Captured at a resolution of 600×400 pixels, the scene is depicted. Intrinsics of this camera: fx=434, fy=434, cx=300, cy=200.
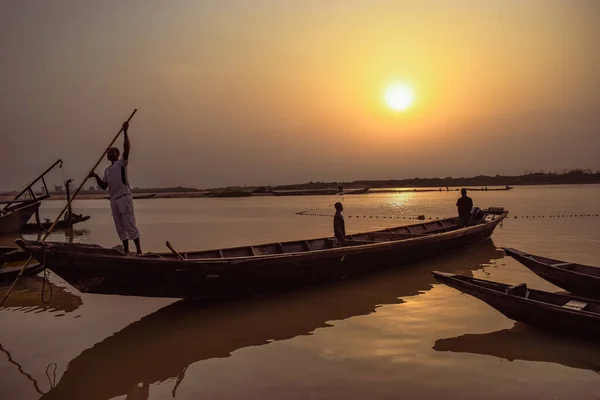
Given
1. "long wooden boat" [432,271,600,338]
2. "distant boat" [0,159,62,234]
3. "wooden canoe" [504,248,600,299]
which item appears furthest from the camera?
"distant boat" [0,159,62,234]

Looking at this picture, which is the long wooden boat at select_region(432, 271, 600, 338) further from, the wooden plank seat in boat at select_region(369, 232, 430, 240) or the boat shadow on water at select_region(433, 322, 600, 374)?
the wooden plank seat in boat at select_region(369, 232, 430, 240)

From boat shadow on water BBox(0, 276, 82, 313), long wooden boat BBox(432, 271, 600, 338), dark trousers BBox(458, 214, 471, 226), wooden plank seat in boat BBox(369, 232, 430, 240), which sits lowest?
boat shadow on water BBox(0, 276, 82, 313)

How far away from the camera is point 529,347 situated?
19.0 feet

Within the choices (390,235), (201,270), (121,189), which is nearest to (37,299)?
(121,189)

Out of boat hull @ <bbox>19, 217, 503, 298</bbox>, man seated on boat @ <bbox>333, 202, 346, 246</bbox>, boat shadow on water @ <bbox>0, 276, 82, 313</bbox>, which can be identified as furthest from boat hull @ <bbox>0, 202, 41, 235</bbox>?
man seated on boat @ <bbox>333, 202, 346, 246</bbox>

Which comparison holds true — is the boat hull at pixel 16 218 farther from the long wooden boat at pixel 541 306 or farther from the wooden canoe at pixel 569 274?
the wooden canoe at pixel 569 274

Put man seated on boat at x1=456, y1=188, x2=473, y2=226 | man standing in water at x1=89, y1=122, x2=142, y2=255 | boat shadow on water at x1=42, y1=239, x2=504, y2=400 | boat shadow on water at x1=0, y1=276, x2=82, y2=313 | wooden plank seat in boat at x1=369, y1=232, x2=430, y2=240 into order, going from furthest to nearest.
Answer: man seated on boat at x1=456, y1=188, x2=473, y2=226 < wooden plank seat in boat at x1=369, y1=232, x2=430, y2=240 < boat shadow on water at x1=0, y1=276, x2=82, y2=313 < man standing in water at x1=89, y1=122, x2=142, y2=255 < boat shadow on water at x1=42, y1=239, x2=504, y2=400

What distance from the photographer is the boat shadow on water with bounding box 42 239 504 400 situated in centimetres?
537

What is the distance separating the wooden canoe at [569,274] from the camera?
7129mm

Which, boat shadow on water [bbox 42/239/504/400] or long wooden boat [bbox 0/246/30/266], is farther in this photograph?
A: long wooden boat [bbox 0/246/30/266]

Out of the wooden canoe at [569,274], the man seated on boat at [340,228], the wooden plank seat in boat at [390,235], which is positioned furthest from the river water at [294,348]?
the wooden plank seat in boat at [390,235]

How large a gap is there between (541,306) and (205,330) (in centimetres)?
491

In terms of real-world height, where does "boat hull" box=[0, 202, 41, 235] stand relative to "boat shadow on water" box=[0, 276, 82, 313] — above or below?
above

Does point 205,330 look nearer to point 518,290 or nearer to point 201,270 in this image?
point 201,270
